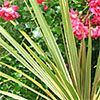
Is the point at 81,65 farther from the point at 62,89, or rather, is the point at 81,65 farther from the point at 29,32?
the point at 29,32

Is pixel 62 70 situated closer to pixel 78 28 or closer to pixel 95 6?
pixel 78 28

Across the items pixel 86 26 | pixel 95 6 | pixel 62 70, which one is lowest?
pixel 62 70

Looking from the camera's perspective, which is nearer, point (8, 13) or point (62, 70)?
point (62, 70)

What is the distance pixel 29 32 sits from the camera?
1757mm

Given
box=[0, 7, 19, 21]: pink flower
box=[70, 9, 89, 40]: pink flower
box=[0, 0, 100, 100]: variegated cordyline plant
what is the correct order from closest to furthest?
box=[0, 0, 100, 100]: variegated cordyline plant
box=[70, 9, 89, 40]: pink flower
box=[0, 7, 19, 21]: pink flower

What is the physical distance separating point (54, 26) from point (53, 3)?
153 mm

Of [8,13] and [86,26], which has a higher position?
[8,13]

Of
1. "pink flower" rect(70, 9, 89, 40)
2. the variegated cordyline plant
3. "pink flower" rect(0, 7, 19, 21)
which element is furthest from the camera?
"pink flower" rect(0, 7, 19, 21)

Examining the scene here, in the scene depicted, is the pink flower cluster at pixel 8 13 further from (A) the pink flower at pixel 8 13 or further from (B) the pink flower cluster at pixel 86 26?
(B) the pink flower cluster at pixel 86 26

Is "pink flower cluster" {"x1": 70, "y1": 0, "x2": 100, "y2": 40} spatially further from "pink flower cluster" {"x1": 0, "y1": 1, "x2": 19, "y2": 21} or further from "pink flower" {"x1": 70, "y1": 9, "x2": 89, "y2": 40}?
"pink flower cluster" {"x1": 0, "y1": 1, "x2": 19, "y2": 21}

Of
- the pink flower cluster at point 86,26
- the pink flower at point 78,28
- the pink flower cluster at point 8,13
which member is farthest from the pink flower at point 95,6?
the pink flower cluster at point 8,13

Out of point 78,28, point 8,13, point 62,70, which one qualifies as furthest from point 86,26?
point 8,13

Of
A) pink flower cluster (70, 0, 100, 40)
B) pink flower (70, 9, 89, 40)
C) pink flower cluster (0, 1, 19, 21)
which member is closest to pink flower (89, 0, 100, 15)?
pink flower cluster (70, 0, 100, 40)

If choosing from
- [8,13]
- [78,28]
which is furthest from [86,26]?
[8,13]
